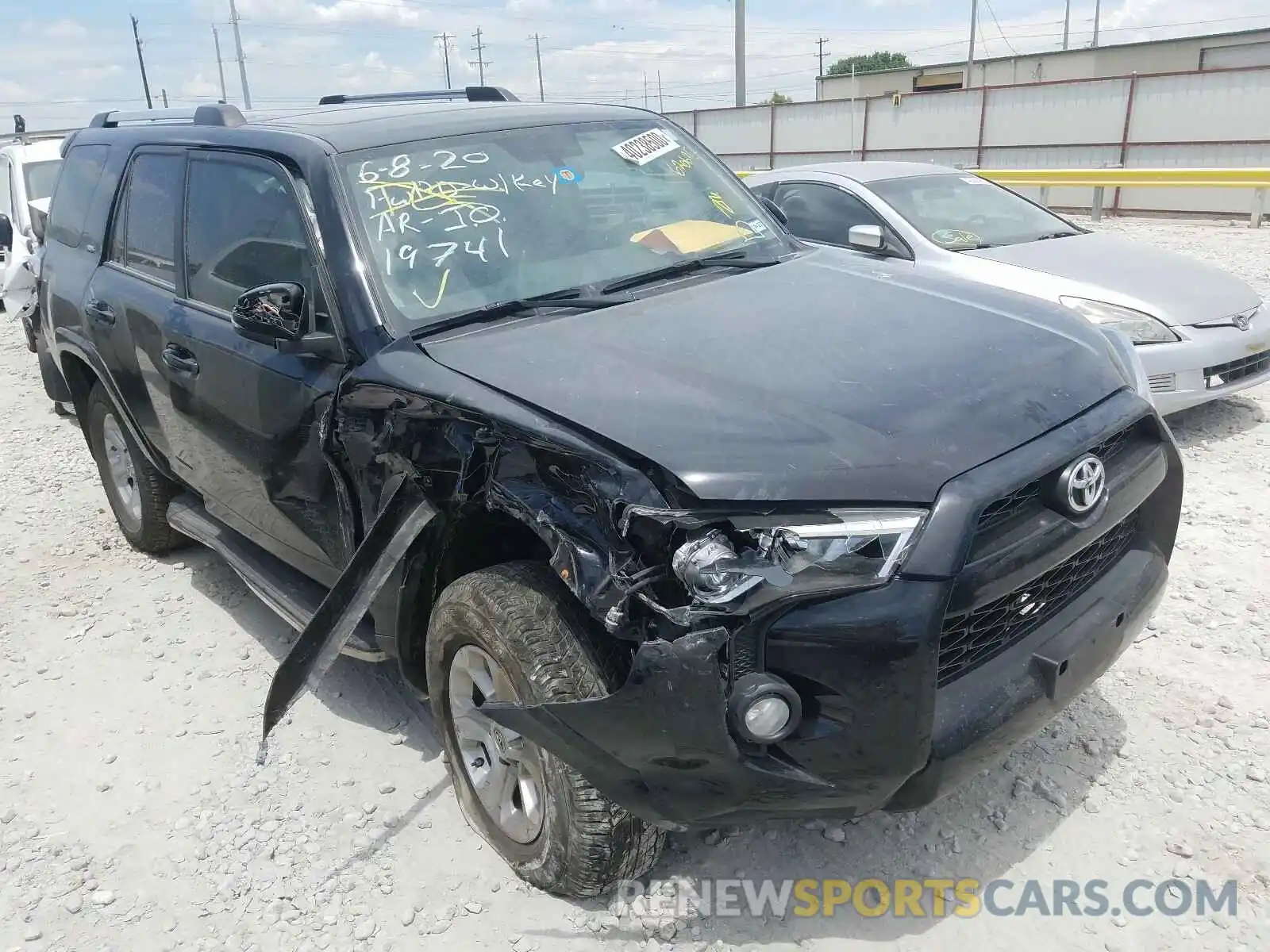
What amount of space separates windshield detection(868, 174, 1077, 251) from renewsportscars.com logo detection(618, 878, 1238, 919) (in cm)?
476

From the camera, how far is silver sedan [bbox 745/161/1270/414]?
548 cm

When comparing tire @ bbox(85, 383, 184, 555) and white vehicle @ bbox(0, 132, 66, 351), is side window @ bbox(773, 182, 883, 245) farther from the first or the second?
white vehicle @ bbox(0, 132, 66, 351)

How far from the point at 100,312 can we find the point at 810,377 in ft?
11.4

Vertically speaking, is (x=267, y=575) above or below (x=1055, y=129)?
below

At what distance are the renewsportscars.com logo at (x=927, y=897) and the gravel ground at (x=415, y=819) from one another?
1.2 inches

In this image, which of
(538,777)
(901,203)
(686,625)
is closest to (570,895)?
(538,777)

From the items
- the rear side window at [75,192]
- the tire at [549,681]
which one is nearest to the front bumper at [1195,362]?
the tire at [549,681]

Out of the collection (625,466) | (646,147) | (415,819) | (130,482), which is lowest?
(415,819)

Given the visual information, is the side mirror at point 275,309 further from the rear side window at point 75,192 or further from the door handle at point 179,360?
the rear side window at point 75,192

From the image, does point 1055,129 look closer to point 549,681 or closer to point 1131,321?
point 1131,321

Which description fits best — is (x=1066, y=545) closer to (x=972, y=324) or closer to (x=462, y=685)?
(x=972, y=324)

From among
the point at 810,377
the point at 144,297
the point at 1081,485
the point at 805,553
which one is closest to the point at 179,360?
the point at 144,297

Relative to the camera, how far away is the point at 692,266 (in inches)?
131

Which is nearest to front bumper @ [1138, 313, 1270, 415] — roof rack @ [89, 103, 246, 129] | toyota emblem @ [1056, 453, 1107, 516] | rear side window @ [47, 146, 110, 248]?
toyota emblem @ [1056, 453, 1107, 516]
